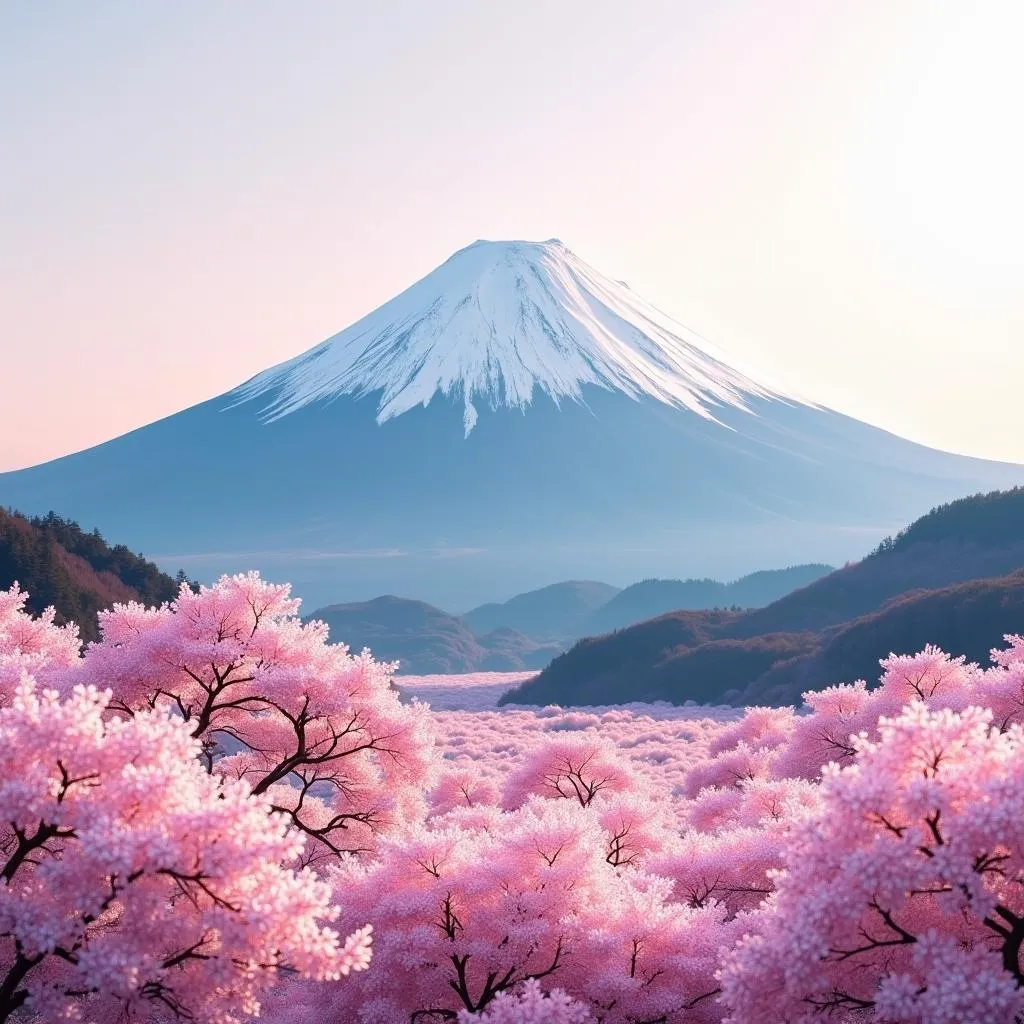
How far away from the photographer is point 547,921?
40.4 feet

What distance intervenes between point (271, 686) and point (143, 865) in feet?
21.8

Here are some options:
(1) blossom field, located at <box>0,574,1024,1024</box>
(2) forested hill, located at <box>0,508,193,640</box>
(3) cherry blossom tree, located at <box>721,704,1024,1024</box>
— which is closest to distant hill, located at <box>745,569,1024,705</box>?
(2) forested hill, located at <box>0,508,193,640</box>

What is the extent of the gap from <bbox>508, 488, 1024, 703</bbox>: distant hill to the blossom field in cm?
5197

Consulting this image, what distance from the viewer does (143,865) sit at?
27.0 feet

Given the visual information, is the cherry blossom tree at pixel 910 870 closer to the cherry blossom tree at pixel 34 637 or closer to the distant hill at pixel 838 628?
the cherry blossom tree at pixel 34 637

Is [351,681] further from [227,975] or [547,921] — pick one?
[227,975]

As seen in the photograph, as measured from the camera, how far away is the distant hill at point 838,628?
69.4m

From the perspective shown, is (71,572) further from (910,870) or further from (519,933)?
(910,870)

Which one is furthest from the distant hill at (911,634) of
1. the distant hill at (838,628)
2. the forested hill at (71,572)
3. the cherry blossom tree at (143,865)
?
the cherry blossom tree at (143,865)

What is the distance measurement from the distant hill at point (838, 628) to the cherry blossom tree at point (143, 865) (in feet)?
203

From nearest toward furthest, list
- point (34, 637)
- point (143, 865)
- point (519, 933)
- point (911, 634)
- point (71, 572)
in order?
1. point (143, 865)
2. point (519, 933)
3. point (34, 637)
4. point (911, 634)
5. point (71, 572)

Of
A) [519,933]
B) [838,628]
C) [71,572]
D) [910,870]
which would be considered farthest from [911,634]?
[910,870]

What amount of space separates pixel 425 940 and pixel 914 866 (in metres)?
6.05

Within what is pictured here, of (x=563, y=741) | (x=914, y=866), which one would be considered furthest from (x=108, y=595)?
(x=914, y=866)
